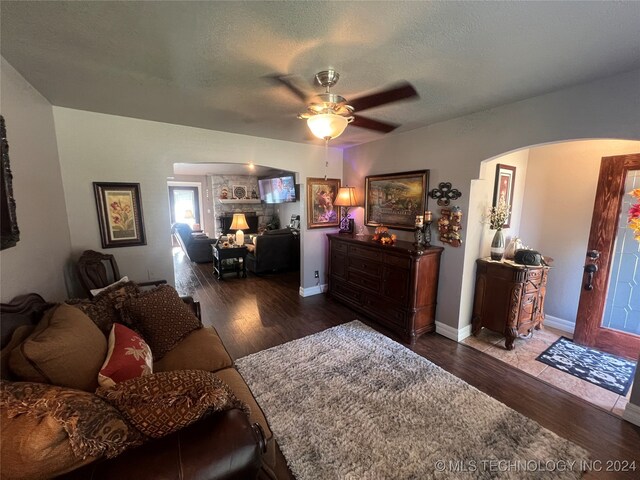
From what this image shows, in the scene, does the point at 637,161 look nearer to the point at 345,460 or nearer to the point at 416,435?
the point at 416,435

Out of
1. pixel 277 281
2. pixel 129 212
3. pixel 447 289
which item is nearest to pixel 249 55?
pixel 129 212

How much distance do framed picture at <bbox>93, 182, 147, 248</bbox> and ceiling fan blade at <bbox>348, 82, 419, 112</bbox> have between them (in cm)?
254

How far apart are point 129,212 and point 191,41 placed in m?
2.16

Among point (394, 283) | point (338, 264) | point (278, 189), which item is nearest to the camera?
point (394, 283)

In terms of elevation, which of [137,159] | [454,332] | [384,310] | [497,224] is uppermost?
[137,159]

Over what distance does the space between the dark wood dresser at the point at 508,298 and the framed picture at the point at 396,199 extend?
979 millimetres

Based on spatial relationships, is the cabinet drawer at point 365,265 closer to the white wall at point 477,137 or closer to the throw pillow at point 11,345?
the white wall at point 477,137

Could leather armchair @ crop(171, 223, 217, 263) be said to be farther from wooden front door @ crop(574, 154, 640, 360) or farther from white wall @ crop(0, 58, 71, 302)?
wooden front door @ crop(574, 154, 640, 360)

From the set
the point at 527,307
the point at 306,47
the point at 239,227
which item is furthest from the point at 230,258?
the point at 527,307

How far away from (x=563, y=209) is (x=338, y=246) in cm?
285

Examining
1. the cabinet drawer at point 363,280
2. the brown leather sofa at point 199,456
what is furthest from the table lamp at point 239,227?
the brown leather sofa at point 199,456

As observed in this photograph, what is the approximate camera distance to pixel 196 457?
861 millimetres

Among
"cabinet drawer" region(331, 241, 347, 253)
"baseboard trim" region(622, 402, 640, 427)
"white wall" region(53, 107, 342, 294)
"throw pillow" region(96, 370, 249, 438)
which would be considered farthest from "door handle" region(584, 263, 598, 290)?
"white wall" region(53, 107, 342, 294)

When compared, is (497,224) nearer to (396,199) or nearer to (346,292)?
(396,199)
